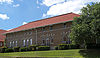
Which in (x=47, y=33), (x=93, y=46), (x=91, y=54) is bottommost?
(x=91, y=54)

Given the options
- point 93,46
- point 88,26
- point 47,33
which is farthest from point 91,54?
point 47,33

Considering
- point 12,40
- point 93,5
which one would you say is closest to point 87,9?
point 93,5

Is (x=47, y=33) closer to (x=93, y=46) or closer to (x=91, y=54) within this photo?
(x=93, y=46)

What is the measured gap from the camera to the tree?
1792cm

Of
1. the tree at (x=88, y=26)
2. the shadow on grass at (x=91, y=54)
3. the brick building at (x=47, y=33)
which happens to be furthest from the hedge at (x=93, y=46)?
the brick building at (x=47, y=33)

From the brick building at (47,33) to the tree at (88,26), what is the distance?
8096 millimetres

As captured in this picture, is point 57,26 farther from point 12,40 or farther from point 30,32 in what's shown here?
point 12,40

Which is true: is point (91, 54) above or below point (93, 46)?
below

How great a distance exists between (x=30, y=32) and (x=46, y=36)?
6293 millimetres

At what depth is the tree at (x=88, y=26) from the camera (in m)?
17.9

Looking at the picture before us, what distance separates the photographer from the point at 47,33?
33062 millimetres

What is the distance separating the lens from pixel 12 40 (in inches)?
1690

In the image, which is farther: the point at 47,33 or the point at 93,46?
the point at 47,33

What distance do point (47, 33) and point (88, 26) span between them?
609 inches
